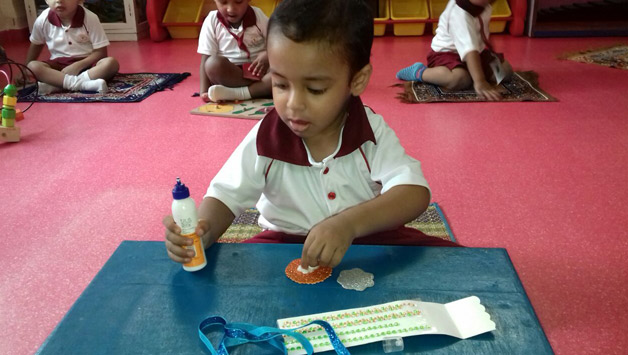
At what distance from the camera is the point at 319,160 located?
0.87 meters

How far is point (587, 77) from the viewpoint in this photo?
259 cm

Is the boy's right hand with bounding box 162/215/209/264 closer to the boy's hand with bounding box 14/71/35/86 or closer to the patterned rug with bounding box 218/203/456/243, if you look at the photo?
the patterned rug with bounding box 218/203/456/243

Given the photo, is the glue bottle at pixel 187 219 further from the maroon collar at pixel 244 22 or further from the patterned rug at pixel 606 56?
the patterned rug at pixel 606 56

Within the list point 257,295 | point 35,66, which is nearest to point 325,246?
point 257,295

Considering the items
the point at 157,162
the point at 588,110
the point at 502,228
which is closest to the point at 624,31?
the point at 588,110

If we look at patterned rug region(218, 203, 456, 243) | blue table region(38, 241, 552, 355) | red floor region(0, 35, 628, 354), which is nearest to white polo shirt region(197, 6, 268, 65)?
red floor region(0, 35, 628, 354)

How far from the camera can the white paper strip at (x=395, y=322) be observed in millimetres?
567

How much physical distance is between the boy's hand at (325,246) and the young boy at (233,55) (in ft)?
5.68

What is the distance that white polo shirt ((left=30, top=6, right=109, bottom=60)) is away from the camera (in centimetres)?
270

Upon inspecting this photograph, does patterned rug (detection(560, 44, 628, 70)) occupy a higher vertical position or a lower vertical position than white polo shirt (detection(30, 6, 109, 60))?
lower

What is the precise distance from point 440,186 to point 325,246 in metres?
0.87

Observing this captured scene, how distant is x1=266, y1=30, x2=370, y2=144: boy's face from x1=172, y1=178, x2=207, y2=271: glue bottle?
0.61ft

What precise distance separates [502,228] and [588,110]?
111 cm

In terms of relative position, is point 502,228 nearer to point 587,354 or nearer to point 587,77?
point 587,354
